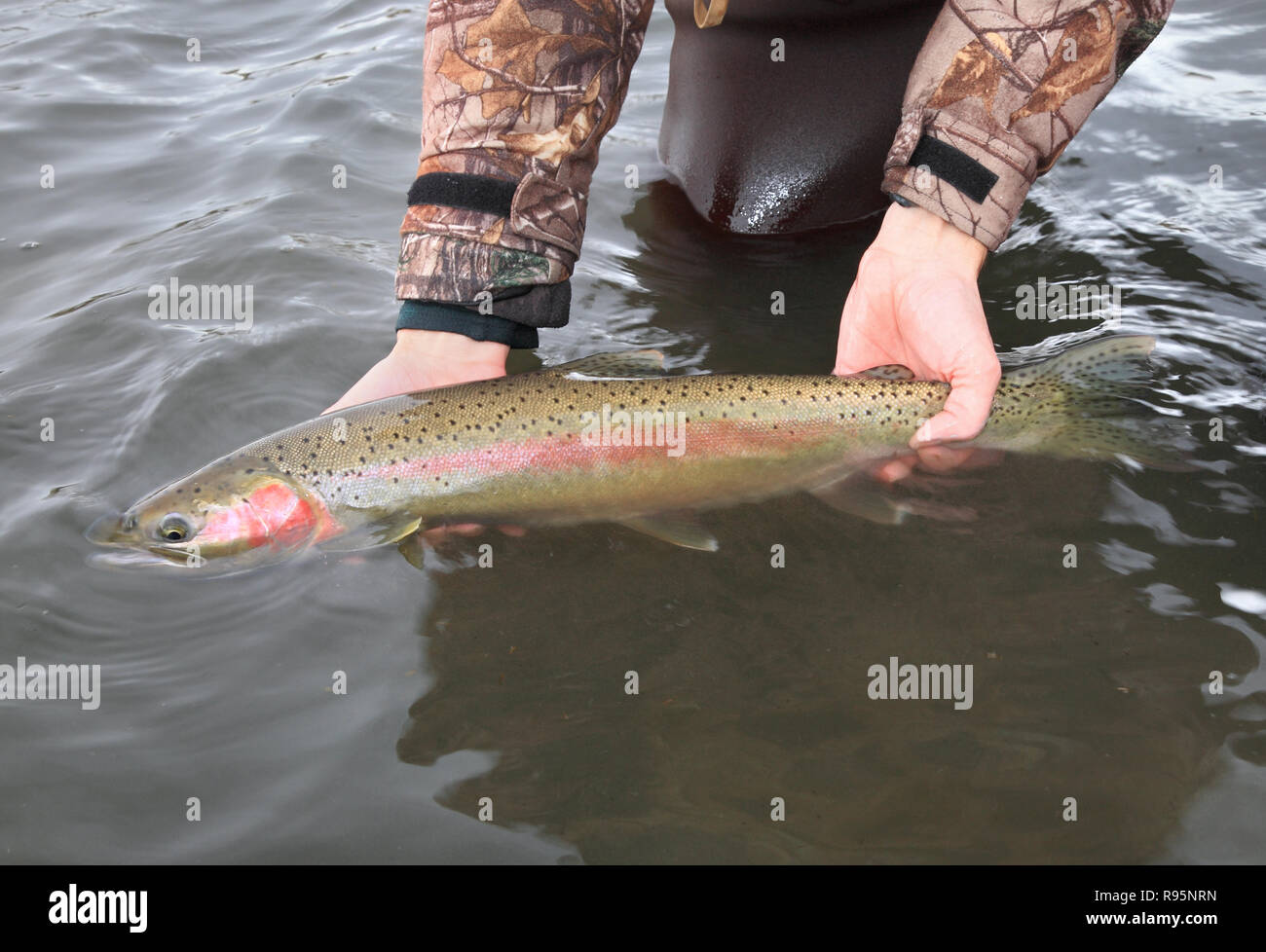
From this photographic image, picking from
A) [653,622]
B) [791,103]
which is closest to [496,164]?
[653,622]

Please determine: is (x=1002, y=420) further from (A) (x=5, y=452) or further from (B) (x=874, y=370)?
(A) (x=5, y=452)

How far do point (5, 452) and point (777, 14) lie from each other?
136 inches

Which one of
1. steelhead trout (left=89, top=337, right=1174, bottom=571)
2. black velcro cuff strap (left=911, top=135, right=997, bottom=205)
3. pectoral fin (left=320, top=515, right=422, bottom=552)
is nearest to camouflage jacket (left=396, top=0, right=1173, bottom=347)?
black velcro cuff strap (left=911, top=135, right=997, bottom=205)

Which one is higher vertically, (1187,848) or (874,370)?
(874,370)

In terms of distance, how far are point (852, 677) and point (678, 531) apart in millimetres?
732

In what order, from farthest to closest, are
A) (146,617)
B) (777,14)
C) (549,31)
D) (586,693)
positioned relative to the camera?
(777,14)
(549,31)
(146,617)
(586,693)

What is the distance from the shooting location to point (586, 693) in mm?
2791

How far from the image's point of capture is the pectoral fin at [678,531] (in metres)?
3.24

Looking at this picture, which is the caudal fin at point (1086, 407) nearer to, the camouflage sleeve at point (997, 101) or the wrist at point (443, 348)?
the camouflage sleeve at point (997, 101)

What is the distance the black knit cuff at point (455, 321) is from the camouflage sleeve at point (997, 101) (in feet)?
4.44

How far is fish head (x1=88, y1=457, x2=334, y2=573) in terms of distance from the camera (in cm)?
314

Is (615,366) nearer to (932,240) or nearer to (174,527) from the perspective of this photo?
(932,240)
